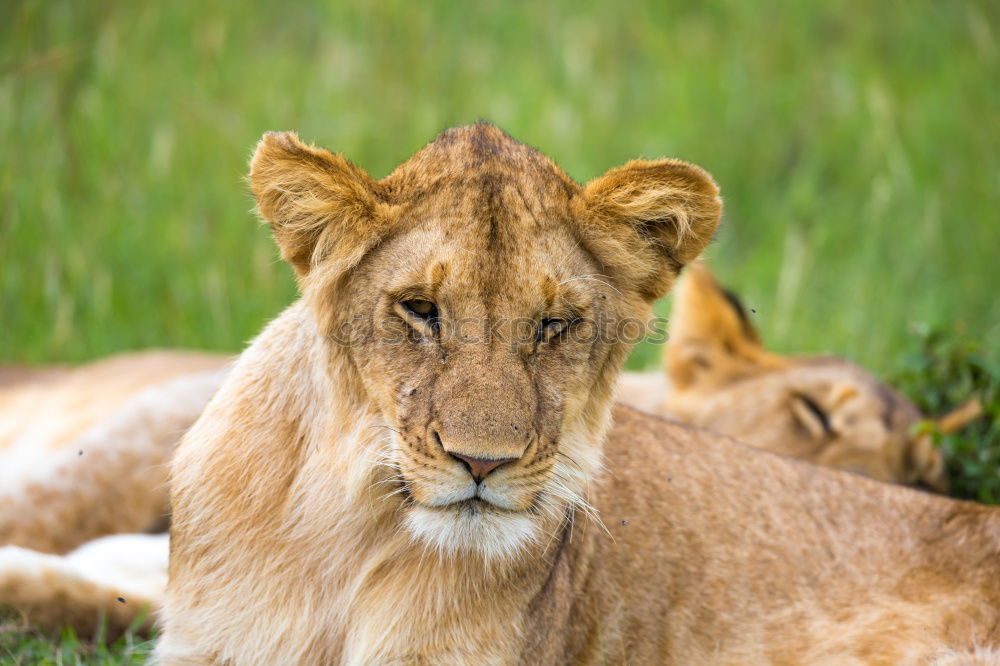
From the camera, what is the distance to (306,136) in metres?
6.72

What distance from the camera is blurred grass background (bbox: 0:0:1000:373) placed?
597 cm

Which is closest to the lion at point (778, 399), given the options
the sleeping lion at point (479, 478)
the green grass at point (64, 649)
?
the sleeping lion at point (479, 478)

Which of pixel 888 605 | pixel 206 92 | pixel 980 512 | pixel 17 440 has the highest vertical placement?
pixel 206 92

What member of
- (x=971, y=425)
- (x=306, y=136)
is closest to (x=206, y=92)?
(x=306, y=136)

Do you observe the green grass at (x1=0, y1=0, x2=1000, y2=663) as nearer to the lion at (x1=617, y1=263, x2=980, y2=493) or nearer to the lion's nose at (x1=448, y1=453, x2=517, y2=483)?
the lion at (x1=617, y1=263, x2=980, y2=493)

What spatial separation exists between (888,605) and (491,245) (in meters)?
1.56

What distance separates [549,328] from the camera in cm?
258

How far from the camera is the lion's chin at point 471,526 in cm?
248

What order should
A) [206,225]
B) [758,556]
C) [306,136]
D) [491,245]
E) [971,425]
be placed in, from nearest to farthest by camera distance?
1. [491,245]
2. [758,556]
3. [971,425]
4. [206,225]
5. [306,136]

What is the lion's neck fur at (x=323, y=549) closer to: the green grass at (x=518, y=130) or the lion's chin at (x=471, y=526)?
the lion's chin at (x=471, y=526)

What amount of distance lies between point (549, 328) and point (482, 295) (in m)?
0.17

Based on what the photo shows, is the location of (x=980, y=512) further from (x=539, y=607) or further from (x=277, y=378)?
(x=277, y=378)

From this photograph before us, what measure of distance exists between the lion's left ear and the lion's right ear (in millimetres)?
447

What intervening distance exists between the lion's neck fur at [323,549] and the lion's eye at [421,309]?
0.76 ft
